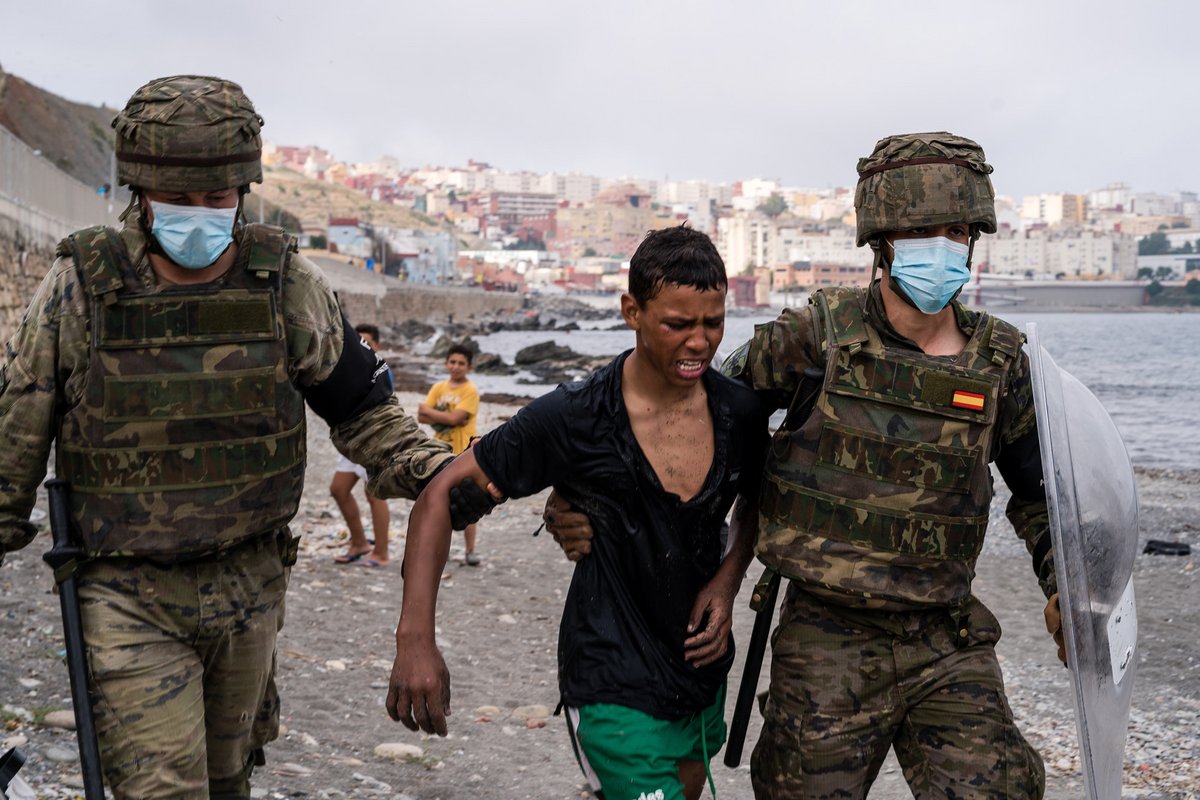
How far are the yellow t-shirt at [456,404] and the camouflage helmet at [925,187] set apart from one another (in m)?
5.77

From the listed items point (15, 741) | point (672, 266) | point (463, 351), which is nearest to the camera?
point (672, 266)

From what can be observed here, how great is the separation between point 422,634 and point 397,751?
116 inches

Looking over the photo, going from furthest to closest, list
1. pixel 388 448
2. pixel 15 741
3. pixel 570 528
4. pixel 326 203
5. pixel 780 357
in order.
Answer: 1. pixel 326 203
2. pixel 15 741
3. pixel 388 448
4. pixel 780 357
5. pixel 570 528

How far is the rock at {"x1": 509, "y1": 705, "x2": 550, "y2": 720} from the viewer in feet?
21.2

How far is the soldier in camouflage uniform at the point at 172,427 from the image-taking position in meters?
3.05

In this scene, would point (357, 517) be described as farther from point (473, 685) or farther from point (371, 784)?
point (371, 784)

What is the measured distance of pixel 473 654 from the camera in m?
7.63

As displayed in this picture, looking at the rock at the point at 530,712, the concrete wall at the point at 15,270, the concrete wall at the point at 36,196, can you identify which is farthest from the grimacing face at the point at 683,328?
the concrete wall at the point at 36,196

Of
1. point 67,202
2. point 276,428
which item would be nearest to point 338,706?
point 276,428

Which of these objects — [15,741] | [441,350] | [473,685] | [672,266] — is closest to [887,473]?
[672,266]

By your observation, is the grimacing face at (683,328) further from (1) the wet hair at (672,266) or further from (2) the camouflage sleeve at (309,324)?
(2) the camouflage sleeve at (309,324)

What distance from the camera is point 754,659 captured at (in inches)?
137

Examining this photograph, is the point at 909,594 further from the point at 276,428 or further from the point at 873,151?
the point at 276,428

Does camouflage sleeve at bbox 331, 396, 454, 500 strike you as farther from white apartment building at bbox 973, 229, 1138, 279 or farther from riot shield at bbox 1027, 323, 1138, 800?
white apartment building at bbox 973, 229, 1138, 279
